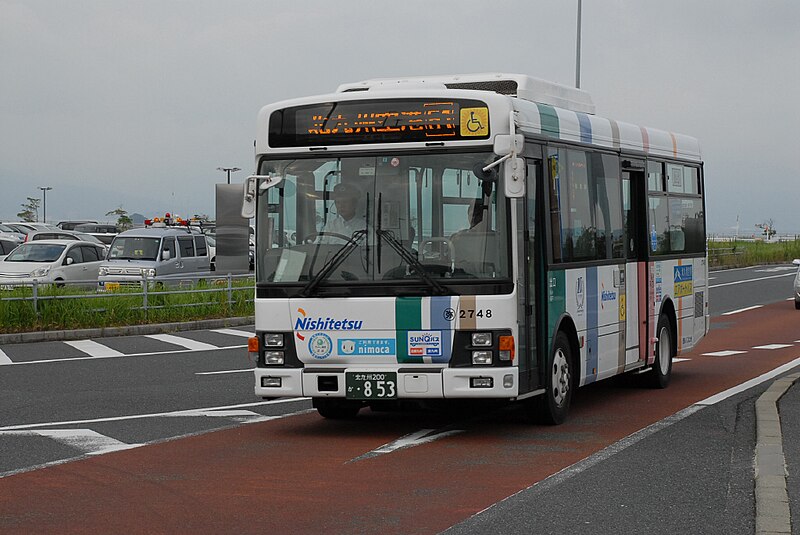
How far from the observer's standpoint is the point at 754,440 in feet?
37.0

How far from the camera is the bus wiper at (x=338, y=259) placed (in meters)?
11.5

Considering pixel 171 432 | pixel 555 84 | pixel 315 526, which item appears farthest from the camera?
pixel 555 84

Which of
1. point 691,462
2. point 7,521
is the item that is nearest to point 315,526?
point 7,521

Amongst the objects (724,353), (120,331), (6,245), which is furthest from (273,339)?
(6,245)

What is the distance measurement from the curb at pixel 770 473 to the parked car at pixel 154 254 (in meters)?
22.1

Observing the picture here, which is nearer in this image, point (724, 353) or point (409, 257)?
point (409, 257)

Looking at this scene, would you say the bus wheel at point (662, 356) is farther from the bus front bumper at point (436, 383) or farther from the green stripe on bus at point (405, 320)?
the green stripe on bus at point (405, 320)

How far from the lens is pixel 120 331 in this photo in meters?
25.9

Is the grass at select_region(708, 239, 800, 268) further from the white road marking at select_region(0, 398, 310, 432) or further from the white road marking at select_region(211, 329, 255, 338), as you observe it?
the white road marking at select_region(0, 398, 310, 432)

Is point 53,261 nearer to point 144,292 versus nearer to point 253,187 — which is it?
point 144,292

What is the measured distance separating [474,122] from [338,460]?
10.3 feet

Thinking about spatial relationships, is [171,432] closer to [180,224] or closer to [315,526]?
[315,526]

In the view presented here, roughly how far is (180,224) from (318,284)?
27.2 meters

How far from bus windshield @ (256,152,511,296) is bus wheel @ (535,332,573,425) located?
52.3 inches
